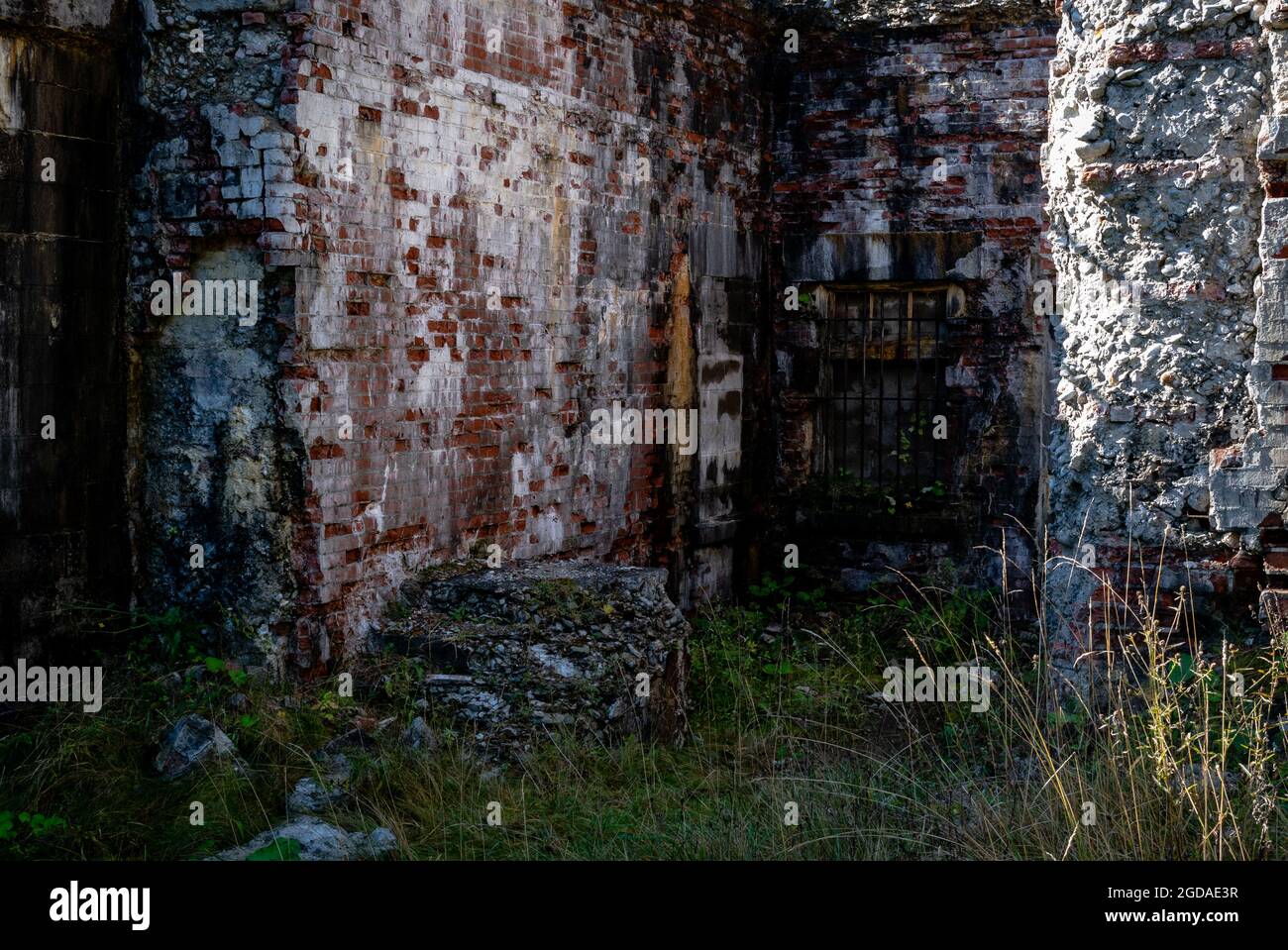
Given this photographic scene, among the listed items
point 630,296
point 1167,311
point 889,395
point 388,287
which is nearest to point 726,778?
point 1167,311

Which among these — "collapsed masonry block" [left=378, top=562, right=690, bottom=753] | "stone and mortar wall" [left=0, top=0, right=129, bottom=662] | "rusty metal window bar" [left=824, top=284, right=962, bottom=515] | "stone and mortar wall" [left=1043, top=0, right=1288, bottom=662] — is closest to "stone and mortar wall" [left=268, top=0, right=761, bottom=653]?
"collapsed masonry block" [left=378, top=562, right=690, bottom=753]

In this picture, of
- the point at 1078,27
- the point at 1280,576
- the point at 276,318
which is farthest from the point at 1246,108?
the point at 276,318

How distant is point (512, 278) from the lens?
8367 mm

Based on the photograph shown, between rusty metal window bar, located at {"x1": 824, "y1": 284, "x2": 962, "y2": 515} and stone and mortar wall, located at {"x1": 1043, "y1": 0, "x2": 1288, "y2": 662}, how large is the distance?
4787 mm

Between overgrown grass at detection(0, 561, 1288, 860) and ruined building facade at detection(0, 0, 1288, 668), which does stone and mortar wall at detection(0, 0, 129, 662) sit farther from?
overgrown grass at detection(0, 561, 1288, 860)

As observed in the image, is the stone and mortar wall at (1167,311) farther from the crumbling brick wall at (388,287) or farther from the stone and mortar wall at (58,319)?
the stone and mortar wall at (58,319)

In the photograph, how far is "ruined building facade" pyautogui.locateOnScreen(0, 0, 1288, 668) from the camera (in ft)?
18.9

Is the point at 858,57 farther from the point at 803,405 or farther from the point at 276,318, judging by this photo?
the point at 276,318

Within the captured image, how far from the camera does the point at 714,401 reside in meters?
10.7

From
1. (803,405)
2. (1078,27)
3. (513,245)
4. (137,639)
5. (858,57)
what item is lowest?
(137,639)

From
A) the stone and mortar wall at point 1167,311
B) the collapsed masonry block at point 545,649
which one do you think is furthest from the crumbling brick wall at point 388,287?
the stone and mortar wall at point 1167,311

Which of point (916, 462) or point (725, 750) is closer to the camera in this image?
point (725, 750)

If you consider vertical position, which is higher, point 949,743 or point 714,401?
point 714,401

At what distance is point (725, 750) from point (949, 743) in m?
1.19
